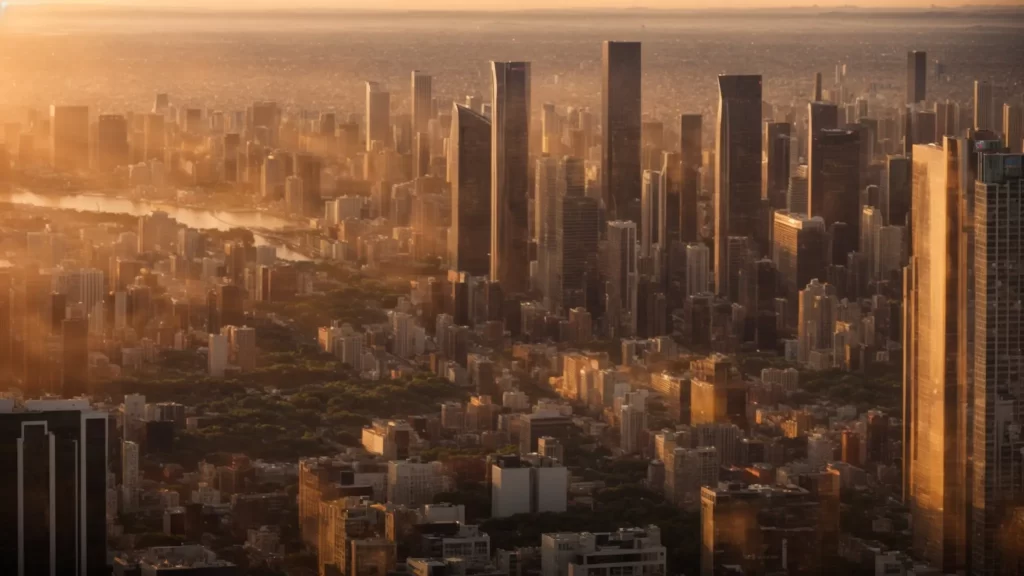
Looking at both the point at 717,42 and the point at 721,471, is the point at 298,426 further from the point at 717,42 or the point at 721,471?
the point at 717,42

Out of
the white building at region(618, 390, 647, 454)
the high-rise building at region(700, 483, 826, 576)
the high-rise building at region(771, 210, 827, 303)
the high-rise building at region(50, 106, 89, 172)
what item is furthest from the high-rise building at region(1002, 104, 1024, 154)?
the high-rise building at region(50, 106, 89, 172)

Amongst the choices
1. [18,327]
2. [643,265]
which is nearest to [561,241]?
[643,265]

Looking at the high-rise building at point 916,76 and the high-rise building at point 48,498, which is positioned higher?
the high-rise building at point 916,76

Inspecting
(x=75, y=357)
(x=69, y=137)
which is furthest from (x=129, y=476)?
(x=69, y=137)

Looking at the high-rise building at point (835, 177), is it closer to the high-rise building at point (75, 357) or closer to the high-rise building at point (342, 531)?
the high-rise building at point (75, 357)

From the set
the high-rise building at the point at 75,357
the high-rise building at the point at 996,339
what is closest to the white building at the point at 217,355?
the high-rise building at the point at 75,357

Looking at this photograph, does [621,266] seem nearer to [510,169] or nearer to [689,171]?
[510,169]
